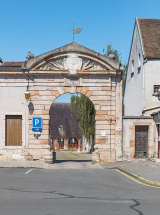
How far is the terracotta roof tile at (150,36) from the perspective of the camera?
2959 cm

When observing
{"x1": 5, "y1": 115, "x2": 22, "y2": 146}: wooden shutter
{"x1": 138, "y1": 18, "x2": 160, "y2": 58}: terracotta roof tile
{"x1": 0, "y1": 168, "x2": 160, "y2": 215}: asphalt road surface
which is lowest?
{"x1": 0, "y1": 168, "x2": 160, "y2": 215}: asphalt road surface

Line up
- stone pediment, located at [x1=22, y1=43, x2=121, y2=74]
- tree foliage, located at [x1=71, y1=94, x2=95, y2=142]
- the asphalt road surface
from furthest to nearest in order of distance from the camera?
tree foliage, located at [x1=71, y1=94, x2=95, y2=142] < stone pediment, located at [x1=22, y1=43, x2=121, y2=74] < the asphalt road surface

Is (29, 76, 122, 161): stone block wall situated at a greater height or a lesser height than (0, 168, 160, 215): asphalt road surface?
greater

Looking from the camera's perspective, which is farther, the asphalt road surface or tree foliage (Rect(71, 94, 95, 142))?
tree foliage (Rect(71, 94, 95, 142))

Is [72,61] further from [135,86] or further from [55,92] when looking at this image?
[135,86]

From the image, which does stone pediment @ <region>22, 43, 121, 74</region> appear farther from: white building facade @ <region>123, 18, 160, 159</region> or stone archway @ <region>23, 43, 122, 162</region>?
white building facade @ <region>123, 18, 160, 159</region>

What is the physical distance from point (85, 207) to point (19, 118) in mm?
15213

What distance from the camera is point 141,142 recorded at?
23.6m

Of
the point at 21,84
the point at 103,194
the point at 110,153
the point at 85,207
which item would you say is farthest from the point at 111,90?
the point at 85,207

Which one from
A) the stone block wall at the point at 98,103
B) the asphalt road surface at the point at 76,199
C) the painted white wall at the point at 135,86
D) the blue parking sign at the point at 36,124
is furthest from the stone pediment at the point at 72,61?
the asphalt road surface at the point at 76,199

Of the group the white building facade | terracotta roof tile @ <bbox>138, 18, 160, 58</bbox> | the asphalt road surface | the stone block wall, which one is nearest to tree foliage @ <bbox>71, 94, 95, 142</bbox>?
the white building facade

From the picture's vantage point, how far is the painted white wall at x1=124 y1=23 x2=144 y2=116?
30.6 meters

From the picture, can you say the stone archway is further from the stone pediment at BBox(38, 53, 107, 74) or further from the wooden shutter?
the wooden shutter

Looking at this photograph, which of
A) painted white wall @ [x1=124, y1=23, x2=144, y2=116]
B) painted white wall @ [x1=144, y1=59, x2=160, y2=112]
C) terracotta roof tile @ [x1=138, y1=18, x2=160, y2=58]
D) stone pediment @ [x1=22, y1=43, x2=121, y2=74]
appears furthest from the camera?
painted white wall @ [x1=124, y1=23, x2=144, y2=116]
